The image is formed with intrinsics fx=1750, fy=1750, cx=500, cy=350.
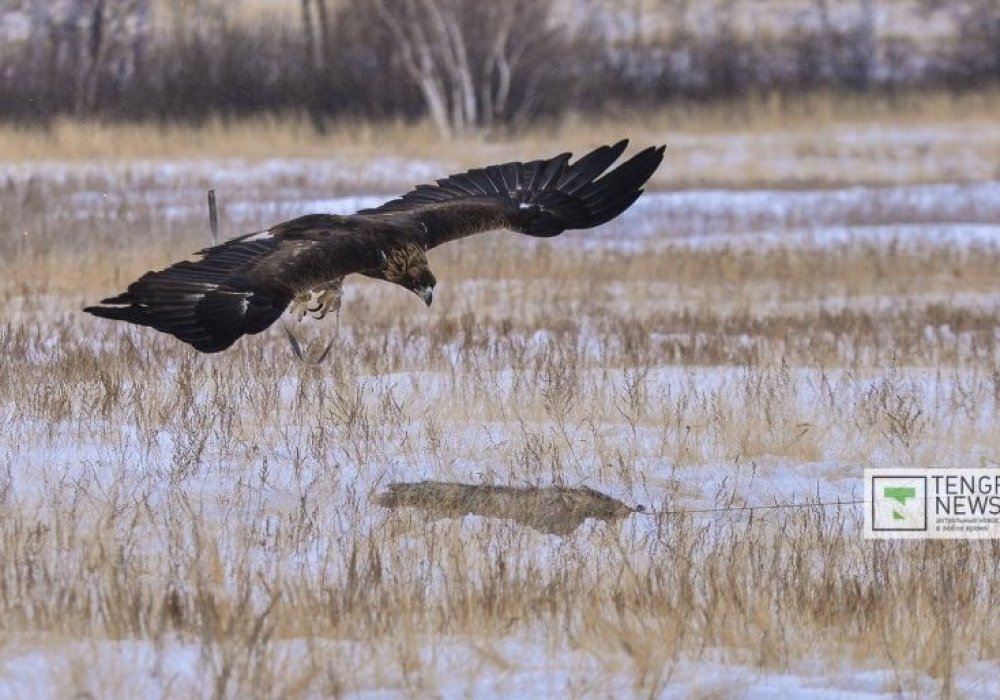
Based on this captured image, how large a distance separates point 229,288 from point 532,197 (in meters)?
2.20

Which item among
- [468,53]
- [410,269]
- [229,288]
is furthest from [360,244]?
[468,53]

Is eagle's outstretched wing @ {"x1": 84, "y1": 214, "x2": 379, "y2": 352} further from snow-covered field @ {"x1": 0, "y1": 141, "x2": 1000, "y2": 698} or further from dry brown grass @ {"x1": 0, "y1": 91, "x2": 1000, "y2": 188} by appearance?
dry brown grass @ {"x1": 0, "y1": 91, "x2": 1000, "y2": 188}

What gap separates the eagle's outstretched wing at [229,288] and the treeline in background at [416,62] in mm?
19377

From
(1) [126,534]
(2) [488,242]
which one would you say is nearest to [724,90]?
(2) [488,242]

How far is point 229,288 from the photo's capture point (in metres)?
6.96

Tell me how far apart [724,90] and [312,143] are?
9.65 m

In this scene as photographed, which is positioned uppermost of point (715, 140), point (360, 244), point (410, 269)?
point (715, 140)

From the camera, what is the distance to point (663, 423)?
8.21 m

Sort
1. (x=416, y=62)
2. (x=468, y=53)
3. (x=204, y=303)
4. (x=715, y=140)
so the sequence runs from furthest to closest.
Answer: (x=416, y=62) → (x=468, y=53) → (x=715, y=140) → (x=204, y=303)

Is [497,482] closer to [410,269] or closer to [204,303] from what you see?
[204,303]

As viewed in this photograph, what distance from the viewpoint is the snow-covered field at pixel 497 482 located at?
16.4 feet

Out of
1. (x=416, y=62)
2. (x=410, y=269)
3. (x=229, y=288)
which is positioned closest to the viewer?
(x=229, y=288)

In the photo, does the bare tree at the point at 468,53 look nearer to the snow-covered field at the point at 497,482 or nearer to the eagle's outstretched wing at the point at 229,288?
the snow-covered field at the point at 497,482

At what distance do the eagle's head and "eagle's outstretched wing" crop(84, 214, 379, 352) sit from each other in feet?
1.29
